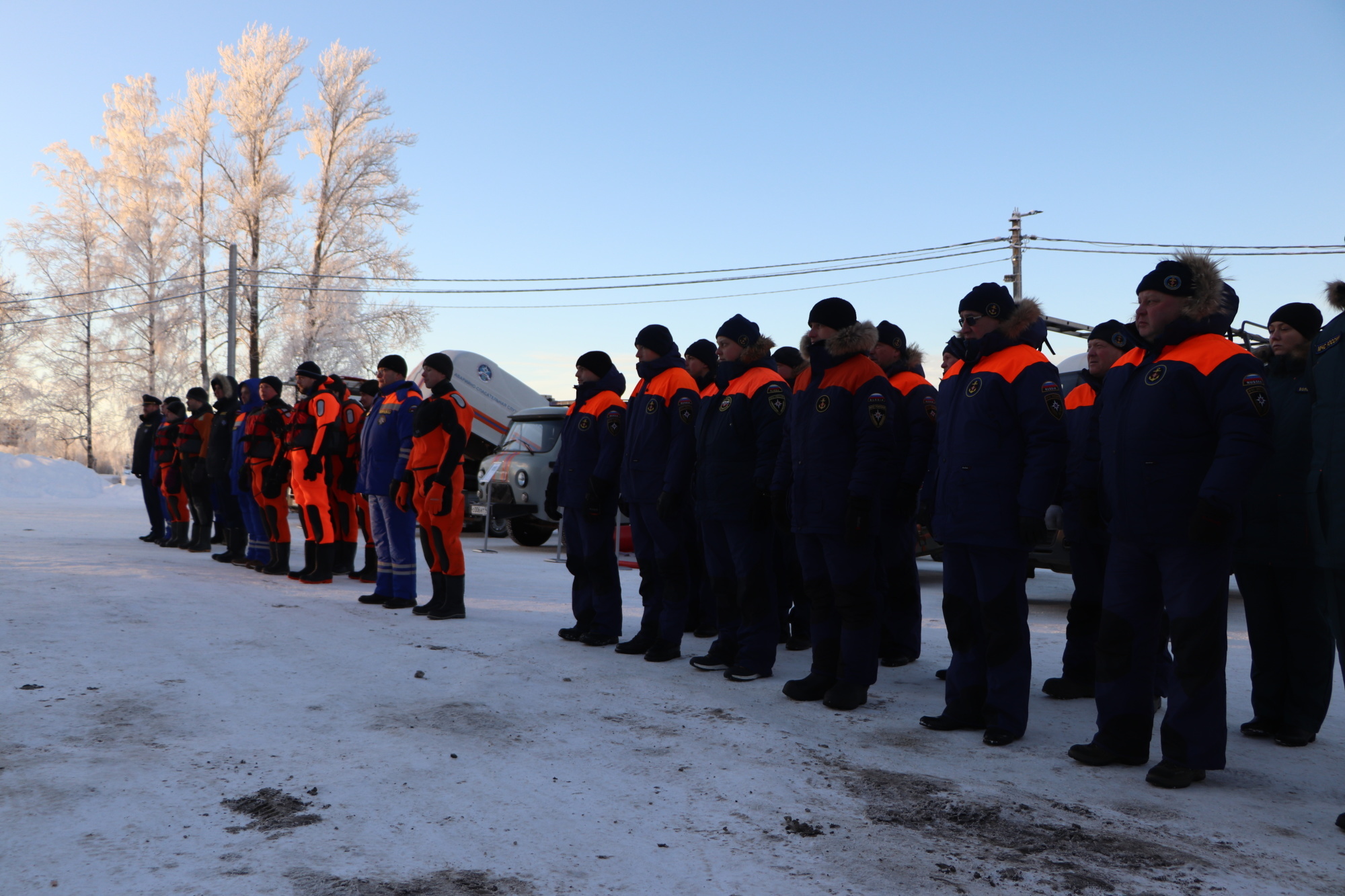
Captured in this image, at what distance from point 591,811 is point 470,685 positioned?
2.05 metres

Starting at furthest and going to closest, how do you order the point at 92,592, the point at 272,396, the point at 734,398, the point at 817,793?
the point at 272,396, the point at 92,592, the point at 734,398, the point at 817,793

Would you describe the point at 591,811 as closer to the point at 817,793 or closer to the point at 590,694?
the point at 817,793

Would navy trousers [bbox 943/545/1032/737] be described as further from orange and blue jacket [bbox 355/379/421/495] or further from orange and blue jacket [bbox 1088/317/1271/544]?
orange and blue jacket [bbox 355/379/421/495]

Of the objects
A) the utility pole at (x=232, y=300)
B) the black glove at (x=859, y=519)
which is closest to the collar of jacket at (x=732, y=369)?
the black glove at (x=859, y=519)

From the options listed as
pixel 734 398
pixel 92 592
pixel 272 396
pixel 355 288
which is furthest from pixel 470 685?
pixel 355 288

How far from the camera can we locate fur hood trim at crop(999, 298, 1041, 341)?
180 inches

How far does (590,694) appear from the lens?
5.11 meters

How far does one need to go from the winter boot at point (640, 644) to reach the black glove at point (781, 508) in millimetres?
1524

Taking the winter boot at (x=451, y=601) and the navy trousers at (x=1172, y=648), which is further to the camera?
the winter boot at (x=451, y=601)

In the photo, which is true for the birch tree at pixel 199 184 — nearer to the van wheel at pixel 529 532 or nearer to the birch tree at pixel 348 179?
the birch tree at pixel 348 179

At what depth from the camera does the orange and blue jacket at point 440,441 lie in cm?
755

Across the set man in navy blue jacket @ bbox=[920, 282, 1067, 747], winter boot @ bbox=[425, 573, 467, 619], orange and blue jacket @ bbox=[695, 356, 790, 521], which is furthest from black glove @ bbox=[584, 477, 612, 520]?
man in navy blue jacket @ bbox=[920, 282, 1067, 747]

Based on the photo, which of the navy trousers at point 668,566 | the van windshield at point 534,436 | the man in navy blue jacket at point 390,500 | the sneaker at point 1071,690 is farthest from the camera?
the van windshield at point 534,436

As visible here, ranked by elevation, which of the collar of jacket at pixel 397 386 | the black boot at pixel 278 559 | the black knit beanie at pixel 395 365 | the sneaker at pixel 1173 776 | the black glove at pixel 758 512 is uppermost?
the black knit beanie at pixel 395 365
